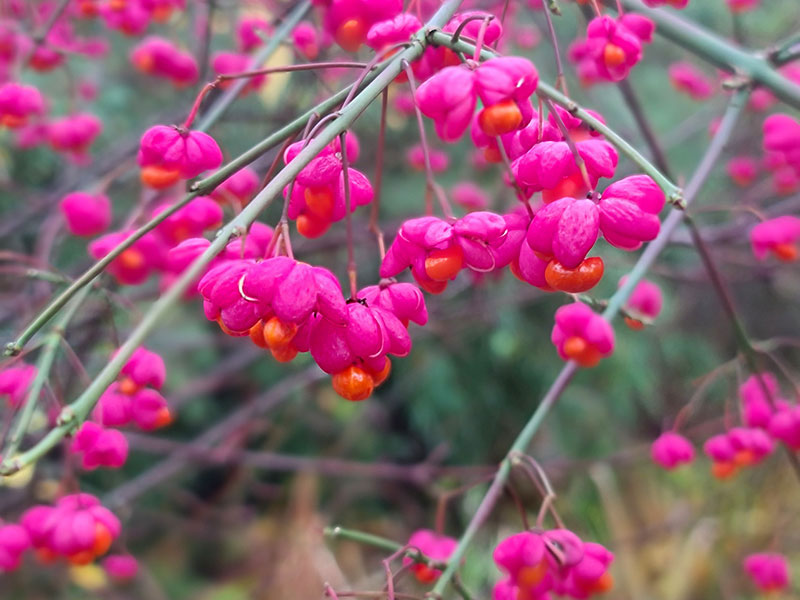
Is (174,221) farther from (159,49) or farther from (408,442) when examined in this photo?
(408,442)

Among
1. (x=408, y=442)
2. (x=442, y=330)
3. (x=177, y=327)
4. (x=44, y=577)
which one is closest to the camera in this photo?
(x=442, y=330)

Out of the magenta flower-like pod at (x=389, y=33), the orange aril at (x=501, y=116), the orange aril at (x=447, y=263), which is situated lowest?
the orange aril at (x=447, y=263)

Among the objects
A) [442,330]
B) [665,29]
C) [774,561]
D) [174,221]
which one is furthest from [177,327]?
[665,29]

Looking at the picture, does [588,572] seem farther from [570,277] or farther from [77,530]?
[77,530]

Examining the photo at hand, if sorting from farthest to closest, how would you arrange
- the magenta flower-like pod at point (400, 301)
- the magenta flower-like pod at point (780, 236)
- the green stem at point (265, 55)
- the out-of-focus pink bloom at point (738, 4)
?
the out-of-focus pink bloom at point (738, 4) → the magenta flower-like pod at point (780, 236) → the green stem at point (265, 55) → the magenta flower-like pod at point (400, 301)

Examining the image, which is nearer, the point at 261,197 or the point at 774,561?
the point at 261,197

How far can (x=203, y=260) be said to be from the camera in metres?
0.44

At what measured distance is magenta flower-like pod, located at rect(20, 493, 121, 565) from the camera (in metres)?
0.93

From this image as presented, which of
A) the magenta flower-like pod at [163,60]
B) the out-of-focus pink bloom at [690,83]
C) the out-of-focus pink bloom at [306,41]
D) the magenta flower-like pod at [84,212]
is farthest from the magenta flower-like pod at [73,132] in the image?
the out-of-focus pink bloom at [690,83]

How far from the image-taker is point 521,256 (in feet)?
2.14

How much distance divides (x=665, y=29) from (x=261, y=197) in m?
0.68

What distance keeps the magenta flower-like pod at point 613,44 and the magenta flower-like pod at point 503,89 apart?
332 mm

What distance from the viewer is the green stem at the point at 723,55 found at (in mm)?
768

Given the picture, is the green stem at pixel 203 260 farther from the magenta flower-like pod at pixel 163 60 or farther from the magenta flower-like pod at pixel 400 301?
the magenta flower-like pod at pixel 163 60
